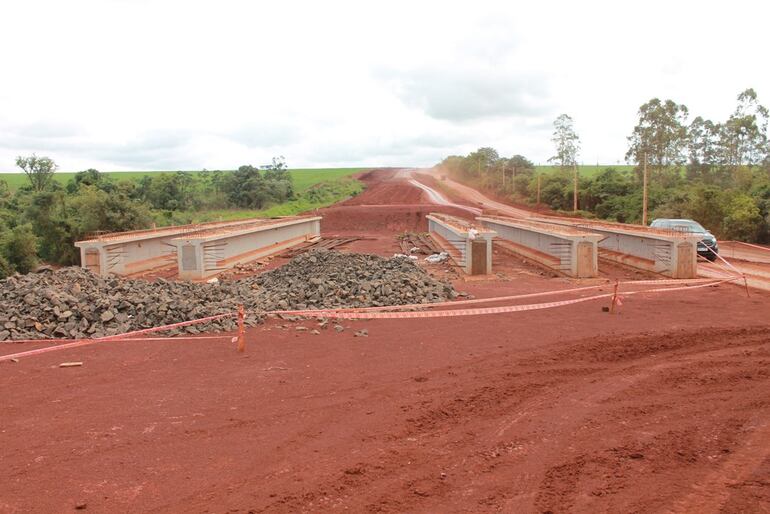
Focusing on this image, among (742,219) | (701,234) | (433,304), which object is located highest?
(742,219)

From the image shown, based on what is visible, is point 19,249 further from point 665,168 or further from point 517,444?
point 665,168

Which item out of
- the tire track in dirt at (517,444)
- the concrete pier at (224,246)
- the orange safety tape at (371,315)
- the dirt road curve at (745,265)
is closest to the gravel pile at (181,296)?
the orange safety tape at (371,315)

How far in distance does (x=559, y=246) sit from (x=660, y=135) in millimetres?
37679

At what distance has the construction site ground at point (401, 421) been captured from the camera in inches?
178

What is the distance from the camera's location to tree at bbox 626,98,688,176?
5194 cm

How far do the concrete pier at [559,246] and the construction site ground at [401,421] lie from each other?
8097 millimetres

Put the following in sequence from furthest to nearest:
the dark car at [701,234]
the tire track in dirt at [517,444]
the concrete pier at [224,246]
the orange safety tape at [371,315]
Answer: the dark car at [701,234] → the concrete pier at [224,246] → the orange safety tape at [371,315] → the tire track in dirt at [517,444]

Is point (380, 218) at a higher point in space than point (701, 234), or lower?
higher

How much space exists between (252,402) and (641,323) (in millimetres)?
8065

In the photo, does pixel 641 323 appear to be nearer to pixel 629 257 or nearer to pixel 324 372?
pixel 324 372

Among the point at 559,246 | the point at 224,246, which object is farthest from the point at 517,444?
the point at 224,246

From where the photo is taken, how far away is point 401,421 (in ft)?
20.2

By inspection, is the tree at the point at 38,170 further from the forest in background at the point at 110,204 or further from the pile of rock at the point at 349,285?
the pile of rock at the point at 349,285

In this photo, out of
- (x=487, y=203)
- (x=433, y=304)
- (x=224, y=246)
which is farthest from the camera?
(x=487, y=203)
